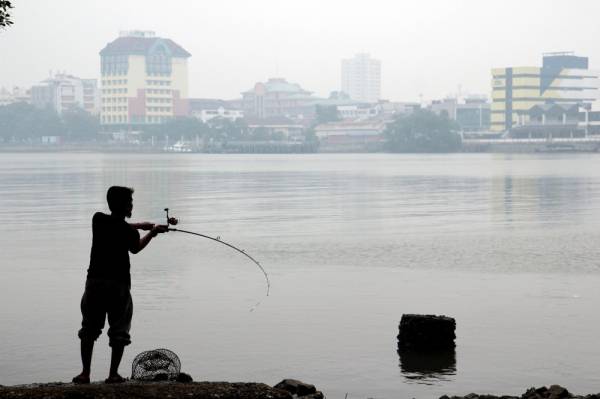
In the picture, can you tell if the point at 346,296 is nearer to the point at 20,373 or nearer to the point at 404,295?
the point at 404,295

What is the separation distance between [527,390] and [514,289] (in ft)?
30.5

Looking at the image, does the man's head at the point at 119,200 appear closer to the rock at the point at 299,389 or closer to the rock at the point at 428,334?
the rock at the point at 299,389

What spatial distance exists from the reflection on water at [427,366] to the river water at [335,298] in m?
0.04

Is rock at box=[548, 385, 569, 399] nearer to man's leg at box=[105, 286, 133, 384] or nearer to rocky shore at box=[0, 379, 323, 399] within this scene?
rocky shore at box=[0, 379, 323, 399]

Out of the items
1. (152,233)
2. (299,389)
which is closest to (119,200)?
(152,233)

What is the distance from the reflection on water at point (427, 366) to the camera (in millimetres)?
14164

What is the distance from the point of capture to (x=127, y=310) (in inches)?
417

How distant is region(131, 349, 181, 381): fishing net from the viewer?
38.1ft

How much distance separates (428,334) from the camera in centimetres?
1563

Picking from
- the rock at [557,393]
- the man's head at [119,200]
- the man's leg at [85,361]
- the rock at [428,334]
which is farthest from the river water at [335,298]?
the man's head at [119,200]

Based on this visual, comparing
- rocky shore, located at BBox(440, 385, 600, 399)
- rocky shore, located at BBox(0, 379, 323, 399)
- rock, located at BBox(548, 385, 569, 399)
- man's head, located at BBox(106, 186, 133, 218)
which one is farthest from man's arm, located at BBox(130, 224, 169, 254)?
rock, located at BBox(548, 385, 569, 399)

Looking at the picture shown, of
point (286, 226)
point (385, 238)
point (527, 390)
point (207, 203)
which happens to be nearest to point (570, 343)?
point (527, 390)

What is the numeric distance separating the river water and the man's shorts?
Answer: 3.44 m

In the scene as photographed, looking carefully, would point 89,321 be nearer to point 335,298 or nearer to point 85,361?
point 85,361
